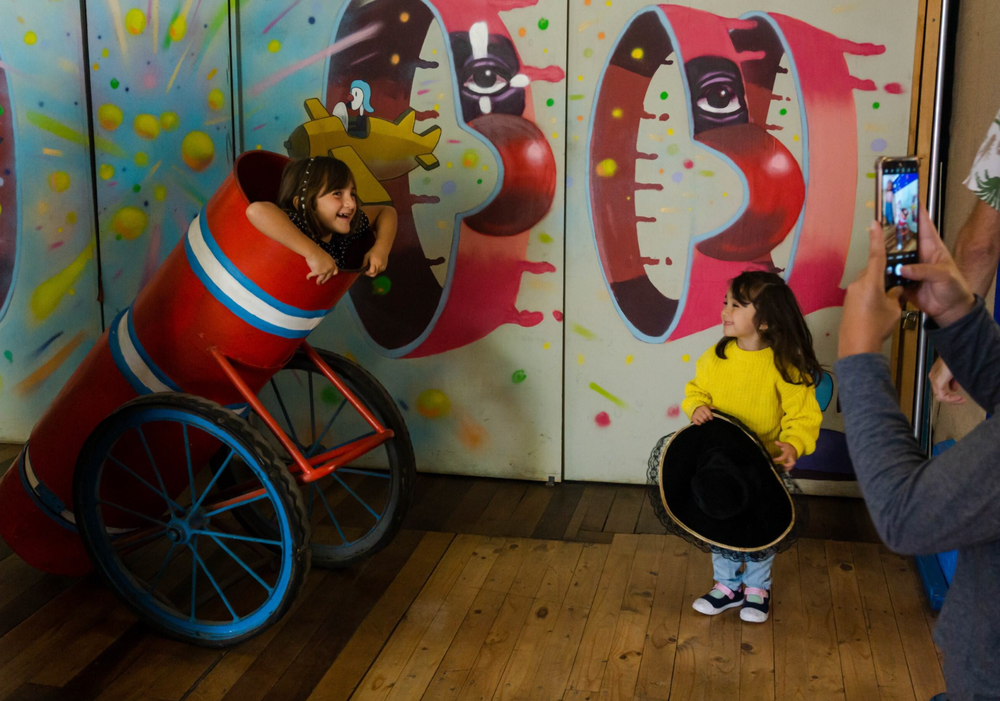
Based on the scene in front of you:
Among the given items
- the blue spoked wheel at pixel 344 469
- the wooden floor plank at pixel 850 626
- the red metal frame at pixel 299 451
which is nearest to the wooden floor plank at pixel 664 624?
the wooden floor plank at pixel 850 626

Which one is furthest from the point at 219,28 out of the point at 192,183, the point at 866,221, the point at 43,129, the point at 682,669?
the point at 682,669

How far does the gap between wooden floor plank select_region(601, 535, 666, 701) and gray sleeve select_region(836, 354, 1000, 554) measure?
1.19 m

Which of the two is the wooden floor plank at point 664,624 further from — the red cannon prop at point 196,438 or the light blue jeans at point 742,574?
the red cannon prop at point 196,438

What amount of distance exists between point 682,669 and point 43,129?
2776 mm

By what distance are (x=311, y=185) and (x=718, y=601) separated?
4.68 feet

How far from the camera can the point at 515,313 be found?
3043 millimetres

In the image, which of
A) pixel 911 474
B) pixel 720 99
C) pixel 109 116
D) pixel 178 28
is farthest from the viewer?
pixel 109 116

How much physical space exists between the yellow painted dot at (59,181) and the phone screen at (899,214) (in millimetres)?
3001

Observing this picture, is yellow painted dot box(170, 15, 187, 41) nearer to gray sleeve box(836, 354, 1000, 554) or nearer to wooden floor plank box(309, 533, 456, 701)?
wooden floor plank box(309, 533, 456, 701)

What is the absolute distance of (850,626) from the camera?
2.22m

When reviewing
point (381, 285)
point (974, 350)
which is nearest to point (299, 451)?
point (381, 285)

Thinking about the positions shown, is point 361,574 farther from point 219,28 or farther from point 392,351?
point 219,28

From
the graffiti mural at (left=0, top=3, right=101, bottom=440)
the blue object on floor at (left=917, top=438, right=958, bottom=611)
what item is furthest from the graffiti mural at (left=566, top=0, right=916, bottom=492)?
the graffiti mural at (left=0, top=3, right=101, bottom=440)

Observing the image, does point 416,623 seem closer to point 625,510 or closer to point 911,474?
point 625,510
